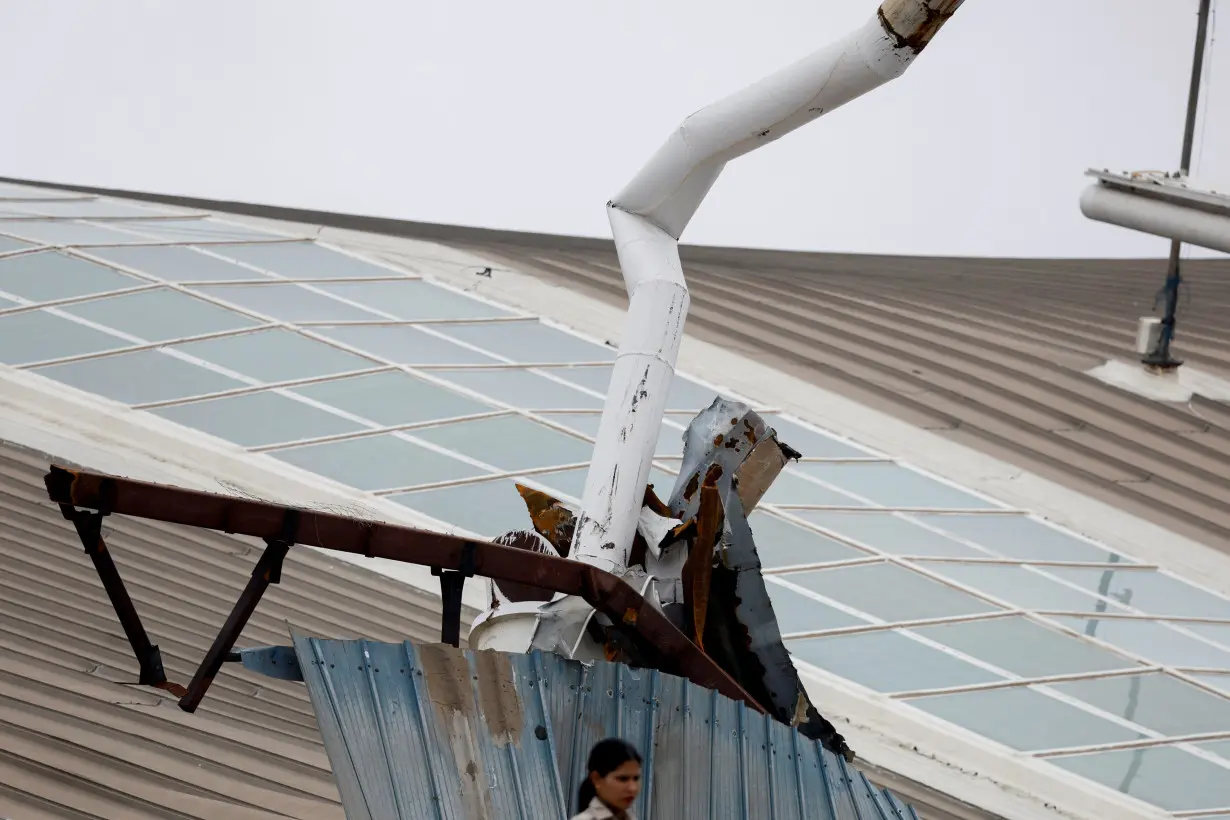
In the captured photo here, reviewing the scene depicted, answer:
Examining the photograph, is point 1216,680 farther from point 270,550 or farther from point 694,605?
point 270,550

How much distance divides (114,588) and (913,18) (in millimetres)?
3268

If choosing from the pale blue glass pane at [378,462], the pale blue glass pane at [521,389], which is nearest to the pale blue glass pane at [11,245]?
the pale blue glass pane at [521,389]

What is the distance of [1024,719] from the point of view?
9188 millimetres

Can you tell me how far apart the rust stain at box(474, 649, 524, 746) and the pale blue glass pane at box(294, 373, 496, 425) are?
7.34 meters

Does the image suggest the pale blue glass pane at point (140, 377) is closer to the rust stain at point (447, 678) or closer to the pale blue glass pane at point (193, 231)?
the pale blue glass pane at point (193, 231)

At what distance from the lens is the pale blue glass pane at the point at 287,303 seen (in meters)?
13.3

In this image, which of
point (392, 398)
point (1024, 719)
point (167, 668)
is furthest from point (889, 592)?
point (167, 668)

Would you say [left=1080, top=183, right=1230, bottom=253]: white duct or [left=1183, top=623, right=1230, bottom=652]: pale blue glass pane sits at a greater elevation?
[left=1080, top=183, right=1230, bottom=253]: white duct

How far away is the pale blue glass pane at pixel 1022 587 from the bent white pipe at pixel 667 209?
17.8 ft

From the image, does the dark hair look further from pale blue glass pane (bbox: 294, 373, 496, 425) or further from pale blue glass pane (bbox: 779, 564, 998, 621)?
pale blue glass pane (bbox: 294, 373, 496, 425)

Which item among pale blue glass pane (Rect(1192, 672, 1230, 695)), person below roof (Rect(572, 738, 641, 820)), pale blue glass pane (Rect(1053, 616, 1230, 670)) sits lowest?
person below roof (Rect(572, 738, 641, 820))

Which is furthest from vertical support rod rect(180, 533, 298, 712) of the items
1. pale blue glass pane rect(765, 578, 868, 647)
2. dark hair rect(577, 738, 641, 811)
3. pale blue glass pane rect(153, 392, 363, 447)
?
pale blue glass pane rect(153, 392, 363, 447)

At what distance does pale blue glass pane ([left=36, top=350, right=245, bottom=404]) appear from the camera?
11203mm

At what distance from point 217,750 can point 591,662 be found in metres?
2.01
